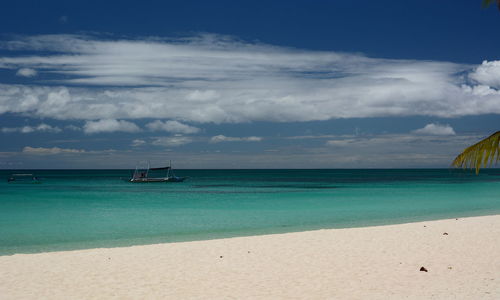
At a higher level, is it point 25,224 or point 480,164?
point 480,164

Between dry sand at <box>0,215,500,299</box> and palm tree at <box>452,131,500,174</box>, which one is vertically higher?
palm tree at <box>452,131,500,174</box>

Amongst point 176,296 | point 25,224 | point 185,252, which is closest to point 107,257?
point 185,252

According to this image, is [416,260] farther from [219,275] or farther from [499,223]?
[499,223]

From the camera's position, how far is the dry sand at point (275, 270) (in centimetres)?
1030

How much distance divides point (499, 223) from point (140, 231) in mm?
16947

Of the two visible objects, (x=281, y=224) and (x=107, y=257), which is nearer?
(x=107, y=257)

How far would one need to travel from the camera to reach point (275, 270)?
1259 cm

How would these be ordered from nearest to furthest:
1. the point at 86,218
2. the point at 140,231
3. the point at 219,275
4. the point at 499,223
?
the point at 219,275 < the point at 499,223 < the point at 140,231 < the point at 86,218

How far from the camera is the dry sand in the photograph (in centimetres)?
1030

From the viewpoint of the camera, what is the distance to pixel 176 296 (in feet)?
33.3

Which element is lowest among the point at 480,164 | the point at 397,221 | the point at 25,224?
the point at 25,224

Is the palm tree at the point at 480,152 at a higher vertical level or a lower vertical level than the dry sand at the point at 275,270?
higher

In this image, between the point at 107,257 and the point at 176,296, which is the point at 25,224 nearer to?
the point at 107,257

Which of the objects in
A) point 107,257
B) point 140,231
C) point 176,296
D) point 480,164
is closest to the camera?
point 480,164
